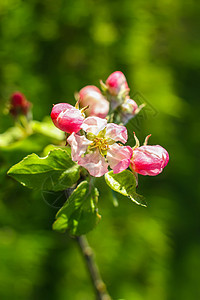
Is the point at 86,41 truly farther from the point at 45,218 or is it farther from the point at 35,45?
the point at 45,218

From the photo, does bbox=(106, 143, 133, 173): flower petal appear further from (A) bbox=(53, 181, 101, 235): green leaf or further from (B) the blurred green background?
(B) the blurred green background

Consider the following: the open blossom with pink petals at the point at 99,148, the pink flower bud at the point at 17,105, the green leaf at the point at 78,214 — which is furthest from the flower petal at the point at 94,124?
the pink flower bud at the point at 17,105

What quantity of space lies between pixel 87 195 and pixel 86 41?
1610mm

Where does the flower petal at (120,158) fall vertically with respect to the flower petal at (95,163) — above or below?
above

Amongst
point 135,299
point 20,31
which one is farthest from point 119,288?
point 20,31

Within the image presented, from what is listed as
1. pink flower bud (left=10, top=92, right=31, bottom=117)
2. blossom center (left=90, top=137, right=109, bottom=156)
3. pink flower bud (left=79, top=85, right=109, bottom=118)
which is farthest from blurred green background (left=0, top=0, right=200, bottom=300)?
blossom center (left=90, top=137, right=109, bottom=156)

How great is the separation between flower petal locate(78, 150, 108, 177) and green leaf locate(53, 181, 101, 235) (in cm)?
5

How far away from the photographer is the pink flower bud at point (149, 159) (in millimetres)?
673

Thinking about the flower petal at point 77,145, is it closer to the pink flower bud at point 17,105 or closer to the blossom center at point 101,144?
the blossom center at point 101,144

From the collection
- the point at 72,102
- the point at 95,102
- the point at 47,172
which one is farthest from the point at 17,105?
the point at 72,102

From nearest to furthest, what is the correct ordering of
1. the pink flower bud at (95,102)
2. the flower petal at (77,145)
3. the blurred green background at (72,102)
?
the flower petal at (77,145) → the pink flower bud at (95,102) → the blurred green background at (72,102)

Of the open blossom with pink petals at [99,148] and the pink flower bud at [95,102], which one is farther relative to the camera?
the pink flower bud at [95,102]

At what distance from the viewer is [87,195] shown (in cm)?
70

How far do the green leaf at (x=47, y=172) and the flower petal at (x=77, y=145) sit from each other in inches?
2.1
